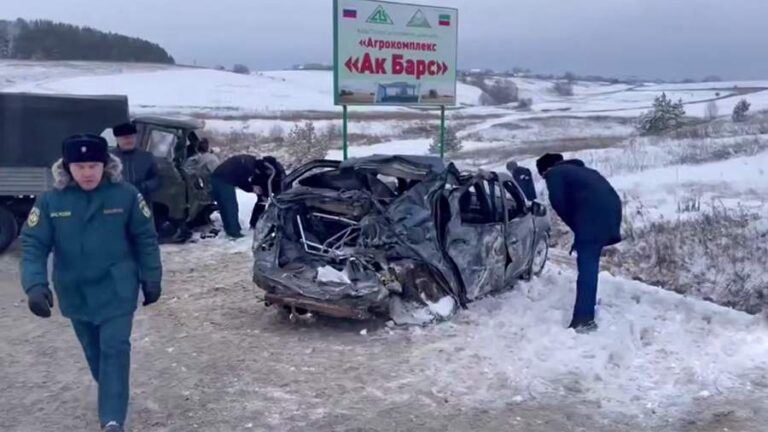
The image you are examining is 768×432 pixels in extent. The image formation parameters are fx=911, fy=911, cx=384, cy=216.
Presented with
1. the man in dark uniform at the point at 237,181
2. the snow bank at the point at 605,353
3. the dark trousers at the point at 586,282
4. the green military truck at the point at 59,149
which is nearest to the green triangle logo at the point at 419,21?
the man in dark uniform at the point at 237,181

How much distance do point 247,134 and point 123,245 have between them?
37.3m

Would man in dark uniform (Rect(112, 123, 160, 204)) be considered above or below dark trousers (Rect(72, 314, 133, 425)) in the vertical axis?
above

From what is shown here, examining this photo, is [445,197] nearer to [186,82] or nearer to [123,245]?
[123,245]

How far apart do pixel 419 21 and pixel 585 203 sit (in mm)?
7974

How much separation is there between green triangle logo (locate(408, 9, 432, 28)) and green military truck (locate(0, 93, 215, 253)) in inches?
153

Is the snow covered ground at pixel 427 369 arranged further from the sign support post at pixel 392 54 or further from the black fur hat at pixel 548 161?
the sign support post at pixel 392 54

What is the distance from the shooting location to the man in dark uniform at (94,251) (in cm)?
503

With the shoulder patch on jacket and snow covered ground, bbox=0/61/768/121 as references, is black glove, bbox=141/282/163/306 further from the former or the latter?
snow covered ground, bbox=0/61/768/121

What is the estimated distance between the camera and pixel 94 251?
202 inches

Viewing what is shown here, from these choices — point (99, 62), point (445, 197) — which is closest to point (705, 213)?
point (445, 197)

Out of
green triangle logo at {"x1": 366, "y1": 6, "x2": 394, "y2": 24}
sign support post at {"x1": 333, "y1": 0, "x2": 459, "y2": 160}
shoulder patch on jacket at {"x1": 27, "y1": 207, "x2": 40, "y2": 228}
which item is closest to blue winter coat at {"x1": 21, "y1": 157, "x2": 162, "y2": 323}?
shoulder patch on jacket at {"x1": 27, "y1": 207, "x2": 40, "y2": 228}

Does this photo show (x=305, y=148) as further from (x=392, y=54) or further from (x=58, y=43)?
(x=58, y=43)

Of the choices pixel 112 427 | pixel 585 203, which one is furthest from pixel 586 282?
pixel 112 427

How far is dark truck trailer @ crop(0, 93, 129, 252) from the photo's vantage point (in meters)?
12.0
